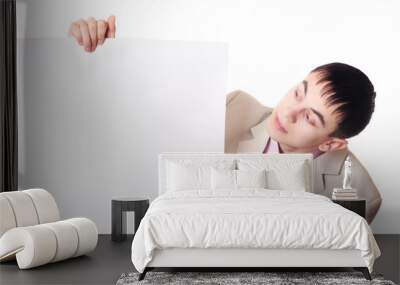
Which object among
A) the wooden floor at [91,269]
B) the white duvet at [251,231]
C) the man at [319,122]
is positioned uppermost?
the man at [319,122]

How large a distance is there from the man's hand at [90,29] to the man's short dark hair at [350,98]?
258 cm

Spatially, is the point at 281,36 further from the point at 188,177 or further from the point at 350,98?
the point at 188,177

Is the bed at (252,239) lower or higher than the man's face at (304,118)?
lower

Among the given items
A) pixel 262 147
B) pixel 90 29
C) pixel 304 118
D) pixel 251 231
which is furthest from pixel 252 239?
pixel 90 29

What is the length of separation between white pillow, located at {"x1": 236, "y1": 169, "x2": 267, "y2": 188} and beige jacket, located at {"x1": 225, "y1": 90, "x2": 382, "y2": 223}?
83 centimetres

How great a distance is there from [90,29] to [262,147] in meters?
2.42

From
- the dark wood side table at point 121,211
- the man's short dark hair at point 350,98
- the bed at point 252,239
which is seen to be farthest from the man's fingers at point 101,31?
the bed at point 252,239

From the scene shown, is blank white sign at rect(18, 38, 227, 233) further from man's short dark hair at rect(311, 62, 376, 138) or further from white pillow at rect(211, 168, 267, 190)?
man's short dark hair at rect(311, 62, 376, 138)

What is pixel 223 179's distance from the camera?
21.8 feet

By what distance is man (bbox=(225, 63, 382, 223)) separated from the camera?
7.43 meters

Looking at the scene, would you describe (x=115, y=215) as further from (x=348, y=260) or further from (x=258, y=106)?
(x=348, y=260)

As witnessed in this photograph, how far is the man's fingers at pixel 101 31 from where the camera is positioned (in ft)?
24.6

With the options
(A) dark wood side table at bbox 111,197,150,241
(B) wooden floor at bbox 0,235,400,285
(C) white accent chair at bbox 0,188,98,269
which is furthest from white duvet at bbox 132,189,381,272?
(A) dark wood side table at bbox 111,197,150,241

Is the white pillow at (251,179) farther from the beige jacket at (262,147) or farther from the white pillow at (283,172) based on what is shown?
the beige jacket at (262,147)
